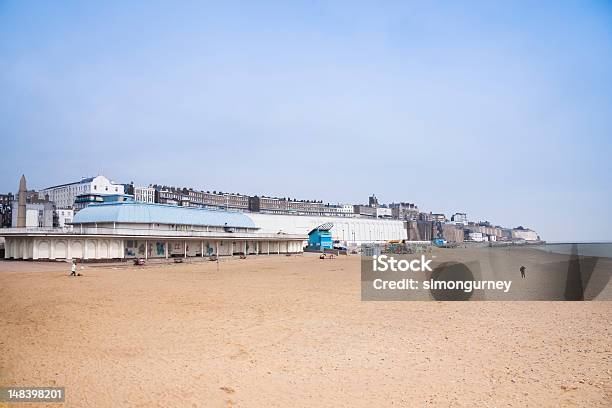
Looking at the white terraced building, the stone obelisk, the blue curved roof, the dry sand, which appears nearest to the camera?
the dry sand

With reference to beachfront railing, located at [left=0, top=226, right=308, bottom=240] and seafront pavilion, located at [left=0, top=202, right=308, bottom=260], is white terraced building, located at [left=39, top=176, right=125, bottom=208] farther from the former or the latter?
beachfront railing, located at [left=0, top=226, right=308, bottom=240]

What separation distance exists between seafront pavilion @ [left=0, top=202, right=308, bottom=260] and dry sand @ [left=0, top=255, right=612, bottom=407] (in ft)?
96.1

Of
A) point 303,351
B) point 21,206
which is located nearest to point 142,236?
point 21,206

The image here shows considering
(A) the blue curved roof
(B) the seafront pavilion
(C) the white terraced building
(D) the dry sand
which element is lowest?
(D) the dry sand

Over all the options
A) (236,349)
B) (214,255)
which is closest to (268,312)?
(236,349)

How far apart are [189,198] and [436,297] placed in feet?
495

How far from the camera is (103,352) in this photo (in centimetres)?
1293

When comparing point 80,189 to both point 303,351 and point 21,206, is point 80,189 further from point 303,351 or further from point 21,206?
point 303,351

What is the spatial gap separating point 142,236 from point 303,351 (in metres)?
48.3

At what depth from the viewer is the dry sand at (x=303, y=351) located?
33.1 feet

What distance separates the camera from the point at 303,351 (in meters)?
13.6

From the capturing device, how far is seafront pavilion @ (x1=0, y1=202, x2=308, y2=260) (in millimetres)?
50250

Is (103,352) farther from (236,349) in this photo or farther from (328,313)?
(328,313)

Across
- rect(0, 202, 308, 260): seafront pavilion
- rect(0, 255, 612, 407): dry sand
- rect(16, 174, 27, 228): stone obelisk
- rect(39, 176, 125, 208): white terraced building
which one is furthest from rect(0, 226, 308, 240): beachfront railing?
rect(39, 176, 125, 208): white terraced building
